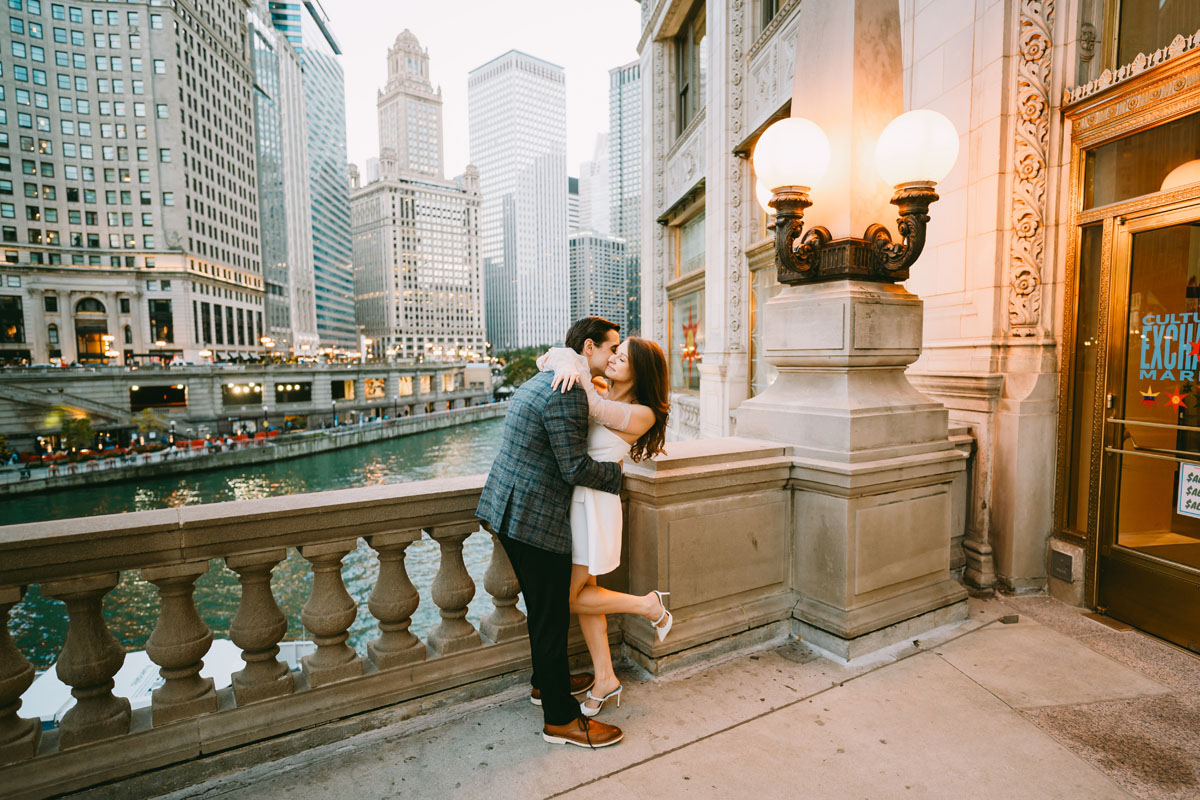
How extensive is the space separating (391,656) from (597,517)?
1.32m

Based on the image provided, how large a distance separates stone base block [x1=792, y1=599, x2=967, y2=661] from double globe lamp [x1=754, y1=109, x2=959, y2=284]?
222 cm

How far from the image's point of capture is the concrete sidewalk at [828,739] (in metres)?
2.50

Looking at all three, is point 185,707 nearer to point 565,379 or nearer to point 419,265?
point 565,379

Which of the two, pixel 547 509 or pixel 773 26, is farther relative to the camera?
pixel 773 26

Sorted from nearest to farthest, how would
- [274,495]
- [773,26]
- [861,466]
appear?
[861,466] < [773,26] < [274,495]

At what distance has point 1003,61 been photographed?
4.80 m

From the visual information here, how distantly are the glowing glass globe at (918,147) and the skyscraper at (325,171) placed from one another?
152 meters

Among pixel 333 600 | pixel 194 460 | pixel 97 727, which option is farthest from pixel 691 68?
pixel 194 460

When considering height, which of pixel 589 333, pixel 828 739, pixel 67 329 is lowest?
pixel 828 739

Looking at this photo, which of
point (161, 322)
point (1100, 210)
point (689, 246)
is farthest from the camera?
point (161, 322)

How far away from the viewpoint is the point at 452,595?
125 inches

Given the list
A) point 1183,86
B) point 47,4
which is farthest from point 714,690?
point 47,4

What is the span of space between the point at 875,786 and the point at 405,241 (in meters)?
164

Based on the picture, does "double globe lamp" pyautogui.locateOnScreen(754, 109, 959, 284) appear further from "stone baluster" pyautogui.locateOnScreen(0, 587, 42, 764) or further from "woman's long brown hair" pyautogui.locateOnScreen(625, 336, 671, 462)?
"stone baluster" pyautogui.locateOnScreen(0, 587, 42, 764)
